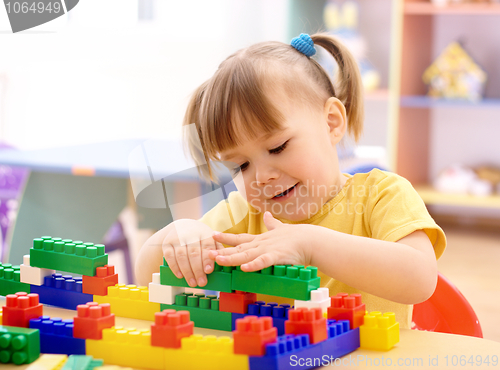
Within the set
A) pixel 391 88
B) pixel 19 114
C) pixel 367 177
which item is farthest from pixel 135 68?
pixel 367 177

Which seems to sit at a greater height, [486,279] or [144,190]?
[144,190]

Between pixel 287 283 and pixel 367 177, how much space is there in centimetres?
40

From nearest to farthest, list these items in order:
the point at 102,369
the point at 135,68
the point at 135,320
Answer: the point at 102,369 → the point at 135,320 → the point at 135,68

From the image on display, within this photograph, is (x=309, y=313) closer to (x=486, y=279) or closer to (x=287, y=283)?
(x=287, y=283)

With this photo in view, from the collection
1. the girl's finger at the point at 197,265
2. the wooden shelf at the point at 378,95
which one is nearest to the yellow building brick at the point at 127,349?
the girl's finger at the point at 197,265

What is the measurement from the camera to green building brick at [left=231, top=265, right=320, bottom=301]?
0.48 metres

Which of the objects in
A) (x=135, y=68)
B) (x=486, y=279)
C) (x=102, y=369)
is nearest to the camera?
(x=102, y=369)

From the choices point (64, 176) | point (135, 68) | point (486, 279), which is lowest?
point (486, 279)

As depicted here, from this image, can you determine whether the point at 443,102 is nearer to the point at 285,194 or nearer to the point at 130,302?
the point at 285,194

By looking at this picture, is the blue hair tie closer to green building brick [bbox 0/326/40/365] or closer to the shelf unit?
green building brick [bbox 0/326/40/365]

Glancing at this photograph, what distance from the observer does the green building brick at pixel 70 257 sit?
572 mm

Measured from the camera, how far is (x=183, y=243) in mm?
623

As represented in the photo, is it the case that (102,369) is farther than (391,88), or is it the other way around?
(391,88)

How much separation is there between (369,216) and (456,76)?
7.15 feet
